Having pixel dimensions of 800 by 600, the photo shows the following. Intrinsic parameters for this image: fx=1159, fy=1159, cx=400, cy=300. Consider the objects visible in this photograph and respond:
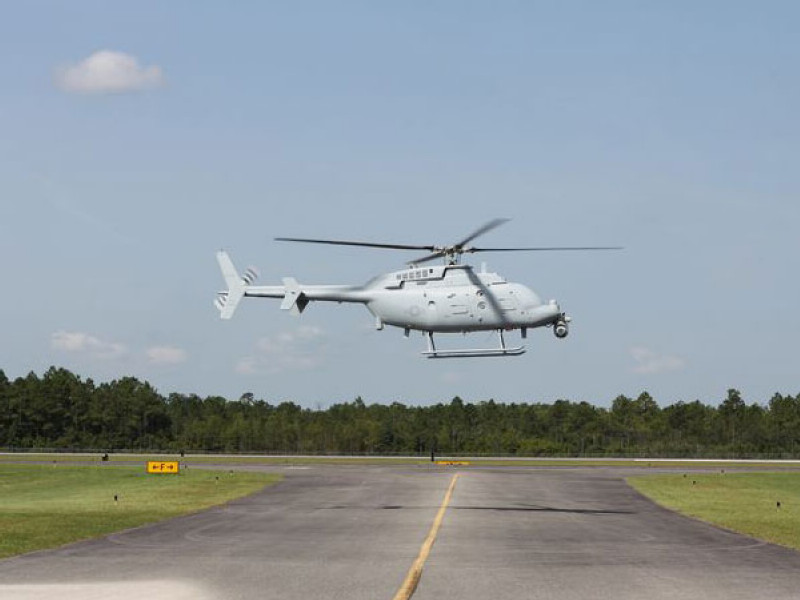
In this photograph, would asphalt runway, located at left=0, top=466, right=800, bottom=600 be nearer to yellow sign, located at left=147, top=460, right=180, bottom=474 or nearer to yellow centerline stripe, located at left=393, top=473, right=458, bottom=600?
yellow centerline stripe, located at left=393, top=473, right=458, bottom=600

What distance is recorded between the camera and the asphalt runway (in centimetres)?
2414

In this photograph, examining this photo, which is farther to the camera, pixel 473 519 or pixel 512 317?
pixel 512 317

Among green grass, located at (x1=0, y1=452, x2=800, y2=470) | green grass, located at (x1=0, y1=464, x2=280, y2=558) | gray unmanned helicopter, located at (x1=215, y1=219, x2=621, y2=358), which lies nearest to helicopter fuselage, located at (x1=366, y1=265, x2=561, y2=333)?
gray unmanned helicopter, located at (x1=215, y1=219, x2=621, y2=358)

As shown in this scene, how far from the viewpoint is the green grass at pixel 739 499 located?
44.1 metres

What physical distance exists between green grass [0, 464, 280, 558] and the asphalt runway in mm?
2133

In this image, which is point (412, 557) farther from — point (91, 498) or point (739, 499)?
point (739, 499)

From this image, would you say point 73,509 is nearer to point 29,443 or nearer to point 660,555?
point 660,555

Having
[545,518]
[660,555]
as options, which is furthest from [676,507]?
[660,555]

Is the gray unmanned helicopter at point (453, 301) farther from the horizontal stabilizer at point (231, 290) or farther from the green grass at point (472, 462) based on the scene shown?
the green grass at point (472, 462)

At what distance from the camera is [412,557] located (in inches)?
1212

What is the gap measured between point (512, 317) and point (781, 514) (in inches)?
588

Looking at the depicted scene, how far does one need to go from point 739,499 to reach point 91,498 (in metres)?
35.5

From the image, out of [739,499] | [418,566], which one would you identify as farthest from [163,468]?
[418,566]

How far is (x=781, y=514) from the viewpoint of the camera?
52062 mm
